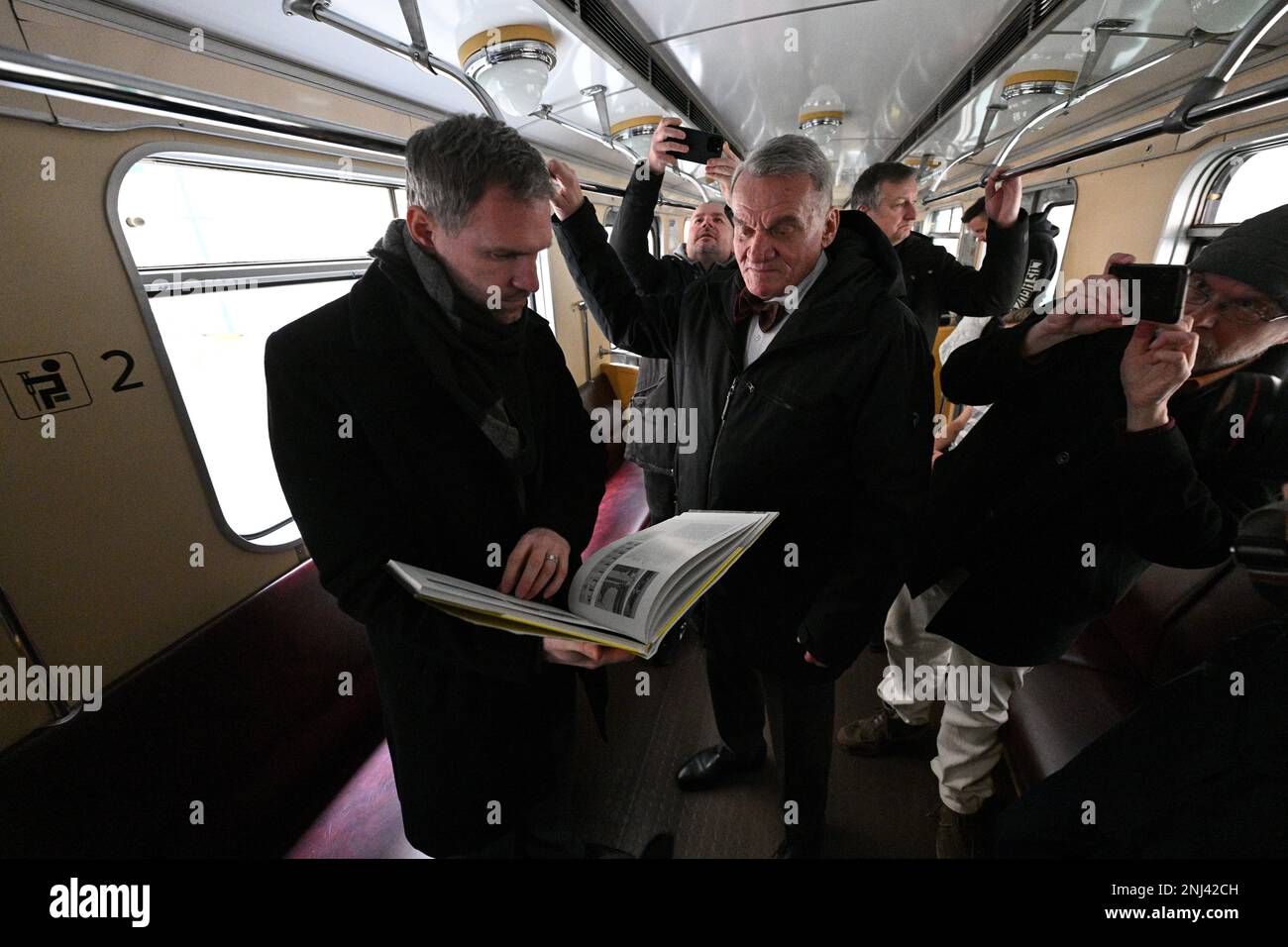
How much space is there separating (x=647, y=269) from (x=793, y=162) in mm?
808

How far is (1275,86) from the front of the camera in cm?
115

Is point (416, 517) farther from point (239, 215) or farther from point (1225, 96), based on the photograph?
point (1225, 96)

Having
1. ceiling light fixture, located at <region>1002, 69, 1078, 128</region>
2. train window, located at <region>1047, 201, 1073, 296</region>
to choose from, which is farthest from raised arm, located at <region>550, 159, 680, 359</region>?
train window, located at <region>1047, 201, 1073, 296</region>

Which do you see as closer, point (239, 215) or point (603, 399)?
point (239, 215)

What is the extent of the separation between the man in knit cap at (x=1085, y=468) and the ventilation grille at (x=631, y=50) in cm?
154

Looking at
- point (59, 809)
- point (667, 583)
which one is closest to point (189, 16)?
point (667, 583)

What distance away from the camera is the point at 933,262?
8.02ft

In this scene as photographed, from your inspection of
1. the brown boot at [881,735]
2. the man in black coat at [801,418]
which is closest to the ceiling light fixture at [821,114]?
the man in black coat at [801,418]

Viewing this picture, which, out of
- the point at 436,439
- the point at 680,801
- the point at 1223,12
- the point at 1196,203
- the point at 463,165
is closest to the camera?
the point at 463,165

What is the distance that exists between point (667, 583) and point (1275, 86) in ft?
5.73

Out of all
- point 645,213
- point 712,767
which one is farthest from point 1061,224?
point 712,767

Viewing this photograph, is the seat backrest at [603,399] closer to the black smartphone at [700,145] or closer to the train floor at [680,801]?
the train floor at [680,801]

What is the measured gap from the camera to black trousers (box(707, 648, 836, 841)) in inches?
63.9

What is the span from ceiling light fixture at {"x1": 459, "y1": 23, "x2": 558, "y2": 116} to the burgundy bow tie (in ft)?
3.51
